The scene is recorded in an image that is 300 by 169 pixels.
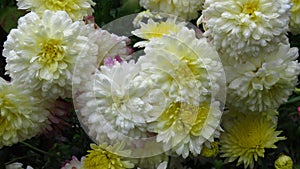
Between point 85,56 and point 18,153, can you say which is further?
point 18,153

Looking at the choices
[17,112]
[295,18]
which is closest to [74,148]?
[17,112]

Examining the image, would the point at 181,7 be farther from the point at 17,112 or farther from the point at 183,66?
the point at 17,112

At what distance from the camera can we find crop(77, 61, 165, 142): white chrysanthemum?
3.25 ft

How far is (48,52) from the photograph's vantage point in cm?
106

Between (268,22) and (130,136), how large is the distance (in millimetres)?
Answer: 291

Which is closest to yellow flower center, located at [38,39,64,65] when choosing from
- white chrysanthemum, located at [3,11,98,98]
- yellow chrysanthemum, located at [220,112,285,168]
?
white chrysanthemum, located at [3,11,98,98]

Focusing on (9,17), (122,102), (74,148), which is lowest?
(74,148)

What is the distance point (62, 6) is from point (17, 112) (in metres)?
0.21

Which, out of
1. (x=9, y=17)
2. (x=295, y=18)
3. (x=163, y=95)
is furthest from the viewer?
(x=9, y=17)

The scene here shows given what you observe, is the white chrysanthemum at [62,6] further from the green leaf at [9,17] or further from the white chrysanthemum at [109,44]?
the green leaf at [9,17]

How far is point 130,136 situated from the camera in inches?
40.2

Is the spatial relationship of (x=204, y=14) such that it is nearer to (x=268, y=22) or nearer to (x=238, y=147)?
(x=268, y=22)

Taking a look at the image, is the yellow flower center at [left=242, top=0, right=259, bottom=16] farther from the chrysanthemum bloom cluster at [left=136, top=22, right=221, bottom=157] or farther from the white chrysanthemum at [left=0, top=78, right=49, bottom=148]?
the white chrysanthemum at [left=0, top=78, right=49, bottom=148]

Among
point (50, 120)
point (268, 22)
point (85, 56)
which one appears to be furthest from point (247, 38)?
point (50, 120)
